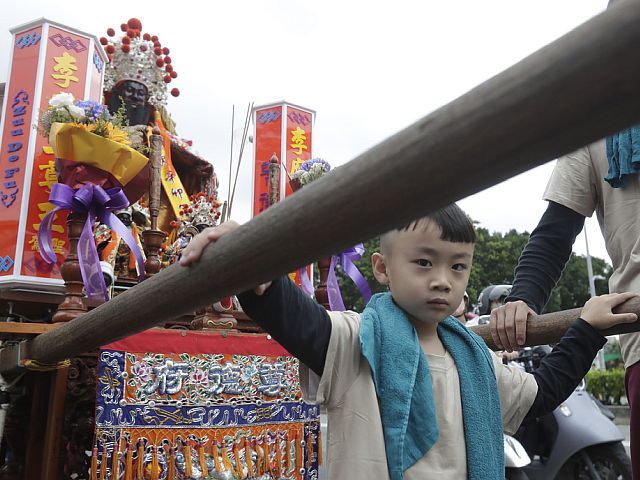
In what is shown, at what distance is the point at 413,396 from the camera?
1202 millimetres

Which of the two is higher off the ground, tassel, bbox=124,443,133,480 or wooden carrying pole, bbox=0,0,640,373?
wooden carrying pole, bbox=0,0,640,373

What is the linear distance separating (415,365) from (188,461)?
1425mm

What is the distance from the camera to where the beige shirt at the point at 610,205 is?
146 cm

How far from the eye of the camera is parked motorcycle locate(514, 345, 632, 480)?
12.5ft

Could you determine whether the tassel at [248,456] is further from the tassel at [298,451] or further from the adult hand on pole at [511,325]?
the adult hand on pole at [511,325]

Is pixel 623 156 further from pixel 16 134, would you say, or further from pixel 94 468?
pixel 16 134

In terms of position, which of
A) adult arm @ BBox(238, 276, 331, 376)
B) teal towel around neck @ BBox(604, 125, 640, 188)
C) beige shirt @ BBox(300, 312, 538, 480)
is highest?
teal towel around neck @ BBox(604, 125, 640, 188)

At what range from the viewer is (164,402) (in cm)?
238

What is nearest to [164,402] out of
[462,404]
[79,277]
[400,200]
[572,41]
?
[79,277]

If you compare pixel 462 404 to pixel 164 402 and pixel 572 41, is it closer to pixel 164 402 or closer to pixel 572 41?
pixel 572 41

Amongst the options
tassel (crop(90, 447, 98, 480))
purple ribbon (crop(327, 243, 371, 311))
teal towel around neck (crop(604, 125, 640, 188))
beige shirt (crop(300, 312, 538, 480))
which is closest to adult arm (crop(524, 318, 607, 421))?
beige shirt (crop(300, 312, 538, 480))

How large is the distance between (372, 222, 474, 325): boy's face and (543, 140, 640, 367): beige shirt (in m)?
0.39

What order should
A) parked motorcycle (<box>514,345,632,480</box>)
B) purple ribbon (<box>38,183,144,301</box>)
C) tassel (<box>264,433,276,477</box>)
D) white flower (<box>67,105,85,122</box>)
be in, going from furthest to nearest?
1. parked motorcycle (<box>514,345,632,480</box>)
2. white flower (<box>67,105,85,122</box>)
3. purple ribbon (<box>38,183,144,301</box>)
4. tassel (<box>264,433,276,477</box>)

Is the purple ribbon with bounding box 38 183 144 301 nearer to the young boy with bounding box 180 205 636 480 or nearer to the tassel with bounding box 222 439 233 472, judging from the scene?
the tassel with bounding box 222 439 233 472
